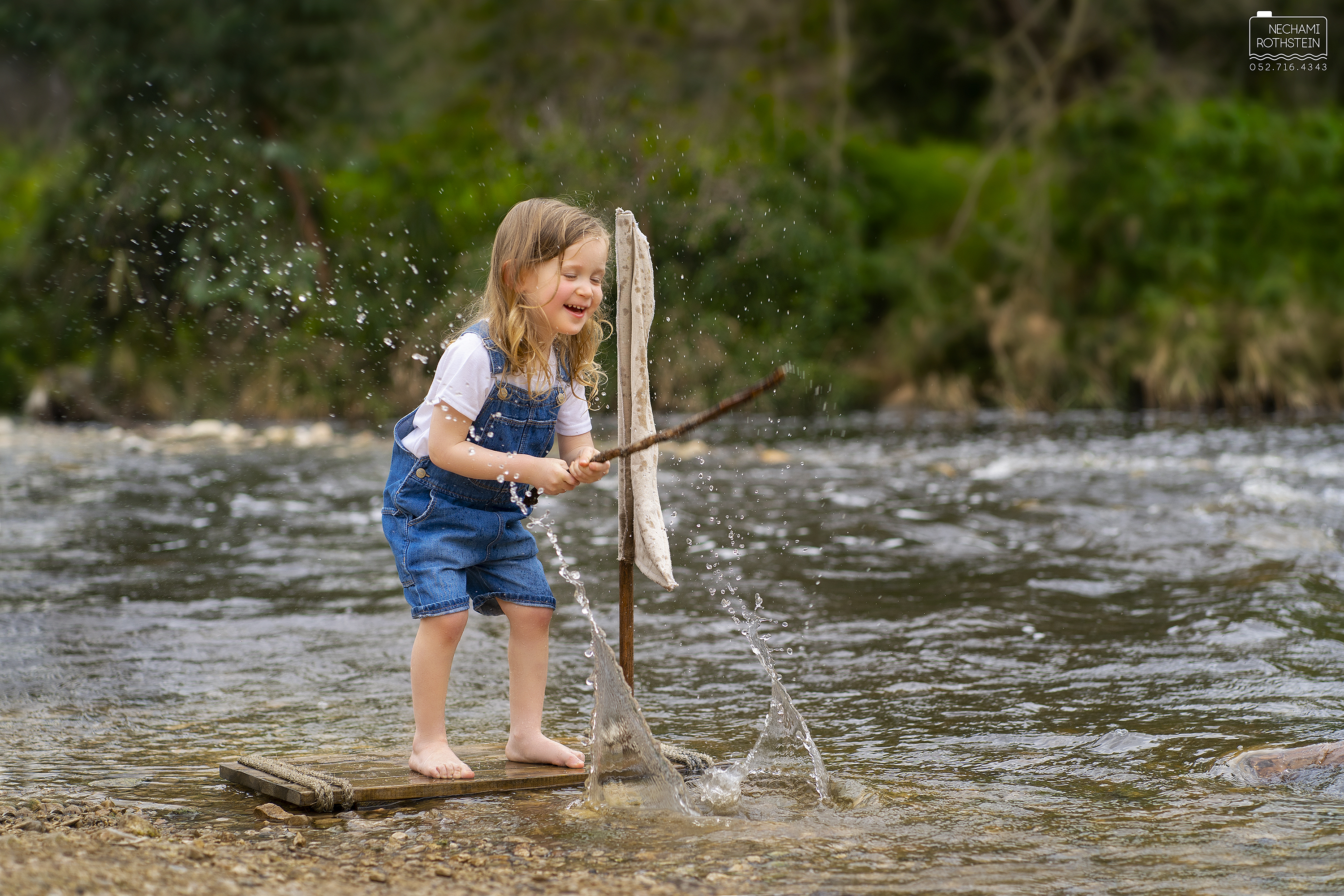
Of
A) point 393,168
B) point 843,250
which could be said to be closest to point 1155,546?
point 843,250

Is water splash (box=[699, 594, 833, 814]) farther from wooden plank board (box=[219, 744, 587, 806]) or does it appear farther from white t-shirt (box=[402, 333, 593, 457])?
white t-shirt (box=[402, 333, 593, 457])

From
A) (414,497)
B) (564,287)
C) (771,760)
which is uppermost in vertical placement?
(564,287)

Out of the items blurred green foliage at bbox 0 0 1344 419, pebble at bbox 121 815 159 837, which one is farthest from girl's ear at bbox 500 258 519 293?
blurred green foliage at bbox 0 0 1344 419

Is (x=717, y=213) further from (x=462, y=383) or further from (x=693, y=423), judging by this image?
(x=693, y=423)

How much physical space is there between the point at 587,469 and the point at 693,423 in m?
0.38

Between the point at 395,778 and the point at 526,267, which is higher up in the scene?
the point at 526,267

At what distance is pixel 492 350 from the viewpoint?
342 cm

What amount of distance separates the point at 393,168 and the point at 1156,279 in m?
10.9

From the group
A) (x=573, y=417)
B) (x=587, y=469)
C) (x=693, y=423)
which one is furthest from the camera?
(x=573, y=417)

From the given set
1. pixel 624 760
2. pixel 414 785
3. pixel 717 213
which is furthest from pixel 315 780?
pixel 717 213

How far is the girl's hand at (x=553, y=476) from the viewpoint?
3.27 m

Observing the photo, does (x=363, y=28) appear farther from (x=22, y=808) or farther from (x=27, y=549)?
(x=22, y=808)

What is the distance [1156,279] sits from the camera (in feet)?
59.4

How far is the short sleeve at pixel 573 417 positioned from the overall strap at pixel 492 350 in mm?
244
